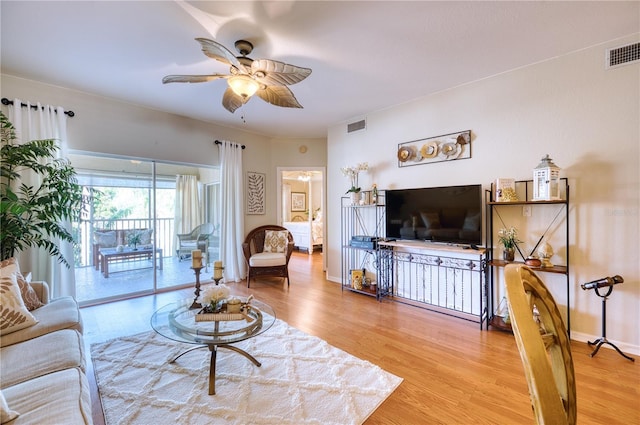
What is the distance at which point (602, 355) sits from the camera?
237 cm

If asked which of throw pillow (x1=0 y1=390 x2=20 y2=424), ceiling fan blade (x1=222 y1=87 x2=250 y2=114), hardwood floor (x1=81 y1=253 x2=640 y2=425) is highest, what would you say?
ceiling fan blade (x1=222 y1=87 x2=250 y2=114)

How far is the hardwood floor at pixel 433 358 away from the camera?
174 centimetres

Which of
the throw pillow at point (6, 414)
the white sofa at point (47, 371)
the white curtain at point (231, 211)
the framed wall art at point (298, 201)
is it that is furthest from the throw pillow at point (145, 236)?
the framed wall art at point (298, 201)

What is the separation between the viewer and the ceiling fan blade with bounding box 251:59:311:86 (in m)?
2.13

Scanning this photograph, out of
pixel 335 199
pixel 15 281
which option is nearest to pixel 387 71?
pixel 335 199

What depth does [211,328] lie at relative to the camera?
2.07 m

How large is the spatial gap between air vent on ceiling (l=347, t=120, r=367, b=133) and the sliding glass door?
8.25ft

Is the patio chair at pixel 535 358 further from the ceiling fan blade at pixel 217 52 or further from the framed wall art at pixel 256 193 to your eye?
the framed wall art at pixel 256 193

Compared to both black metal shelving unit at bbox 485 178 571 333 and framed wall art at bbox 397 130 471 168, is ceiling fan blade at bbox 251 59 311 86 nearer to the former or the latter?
framed wall art at bbox 397 130 471 168

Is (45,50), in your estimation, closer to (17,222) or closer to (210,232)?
(17,222)

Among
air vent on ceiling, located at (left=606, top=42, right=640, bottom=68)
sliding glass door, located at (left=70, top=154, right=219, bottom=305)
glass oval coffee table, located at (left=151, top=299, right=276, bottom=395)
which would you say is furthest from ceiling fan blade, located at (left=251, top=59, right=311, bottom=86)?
sliding glass door, located at (left=70, top=154, right=219, bottom=305)

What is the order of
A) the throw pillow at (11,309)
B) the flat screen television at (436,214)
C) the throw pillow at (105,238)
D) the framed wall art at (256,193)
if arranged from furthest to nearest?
the framed wall art at (256,193), the throw pillow at (105,238), the flat screen television at (436,214), the throw pillow at (11,309)

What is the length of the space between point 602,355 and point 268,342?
2973mm

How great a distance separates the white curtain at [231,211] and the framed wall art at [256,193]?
0.79 ft
